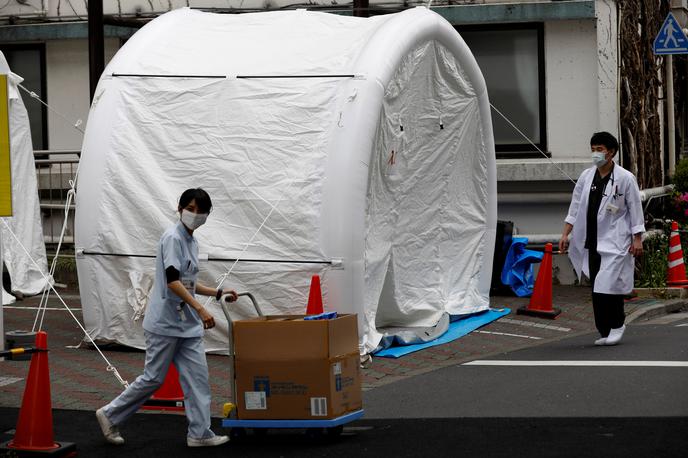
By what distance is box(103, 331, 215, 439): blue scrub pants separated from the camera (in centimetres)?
841

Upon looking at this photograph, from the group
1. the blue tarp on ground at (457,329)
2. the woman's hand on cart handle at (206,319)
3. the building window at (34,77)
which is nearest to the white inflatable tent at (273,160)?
the blue tarp on ground at (457,329)

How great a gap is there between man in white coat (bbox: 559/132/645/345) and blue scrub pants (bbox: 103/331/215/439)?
480 cm

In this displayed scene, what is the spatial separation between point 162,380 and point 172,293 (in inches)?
23.2

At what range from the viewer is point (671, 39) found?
17.4 m

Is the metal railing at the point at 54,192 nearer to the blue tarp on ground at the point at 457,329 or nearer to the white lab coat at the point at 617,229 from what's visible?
the blue tarp on ground at the point at 457,329

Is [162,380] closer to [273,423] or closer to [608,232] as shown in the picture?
[273,423]

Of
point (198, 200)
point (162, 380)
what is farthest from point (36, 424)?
point (198, 200)

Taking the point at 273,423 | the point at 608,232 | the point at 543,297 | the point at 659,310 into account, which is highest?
the point at 608,232

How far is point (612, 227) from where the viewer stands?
1216 centimetres

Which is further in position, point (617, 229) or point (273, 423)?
point (617, 229)

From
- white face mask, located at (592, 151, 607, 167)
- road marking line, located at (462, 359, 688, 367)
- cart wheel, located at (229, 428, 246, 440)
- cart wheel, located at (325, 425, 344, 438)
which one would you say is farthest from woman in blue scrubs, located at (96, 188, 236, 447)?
white face mask, located at (592, 151, 607, 167)

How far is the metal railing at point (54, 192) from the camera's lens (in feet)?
60.6

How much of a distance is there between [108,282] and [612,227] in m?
4.86

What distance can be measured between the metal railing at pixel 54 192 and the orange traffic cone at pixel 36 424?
33.8 feet
